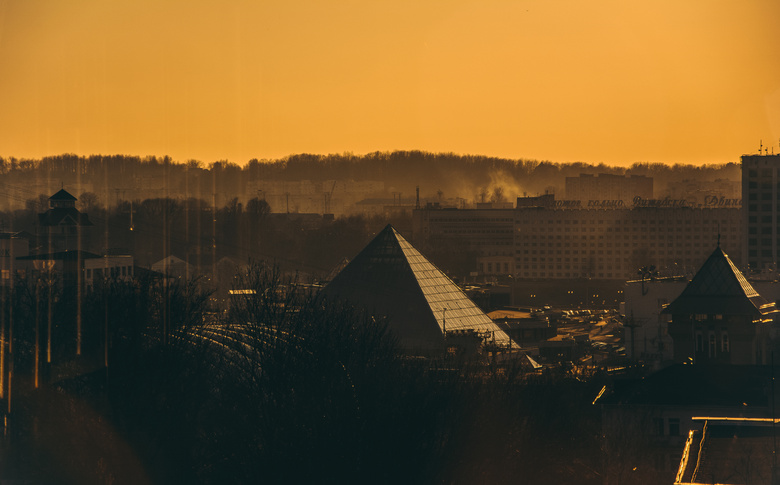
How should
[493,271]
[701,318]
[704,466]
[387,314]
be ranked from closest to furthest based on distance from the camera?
[704,466] < [701,318] < [387,314] < [493,271]

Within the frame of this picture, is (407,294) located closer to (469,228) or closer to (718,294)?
(718,294)

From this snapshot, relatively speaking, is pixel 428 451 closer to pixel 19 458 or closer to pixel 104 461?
pixel 104 461

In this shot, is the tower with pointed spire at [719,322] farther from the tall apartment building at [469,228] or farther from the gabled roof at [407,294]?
the tall apartment building at [469,228]

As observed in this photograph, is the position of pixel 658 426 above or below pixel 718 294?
below

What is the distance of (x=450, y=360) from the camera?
50969 mm

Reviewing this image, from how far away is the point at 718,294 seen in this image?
5556 centimetres

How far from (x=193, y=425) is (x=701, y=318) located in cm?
2312

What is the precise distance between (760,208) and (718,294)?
207 feet

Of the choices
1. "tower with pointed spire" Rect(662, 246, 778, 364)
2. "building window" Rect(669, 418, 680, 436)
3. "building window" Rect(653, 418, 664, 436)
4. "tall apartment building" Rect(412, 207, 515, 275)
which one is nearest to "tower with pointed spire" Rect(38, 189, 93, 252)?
"tower with pointed spire" Rect(662, 246, 778, 364)

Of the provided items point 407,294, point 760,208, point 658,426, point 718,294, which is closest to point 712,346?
point 718,294

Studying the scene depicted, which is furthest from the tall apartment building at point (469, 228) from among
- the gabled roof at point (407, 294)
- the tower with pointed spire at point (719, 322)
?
the tower with pointed spire at point (719, 322)

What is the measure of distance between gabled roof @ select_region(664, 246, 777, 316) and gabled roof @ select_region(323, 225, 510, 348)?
52.4 feet

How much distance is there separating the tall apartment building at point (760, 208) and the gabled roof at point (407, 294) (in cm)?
3861

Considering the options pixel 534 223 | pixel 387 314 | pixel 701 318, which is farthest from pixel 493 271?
pixel 701 318
